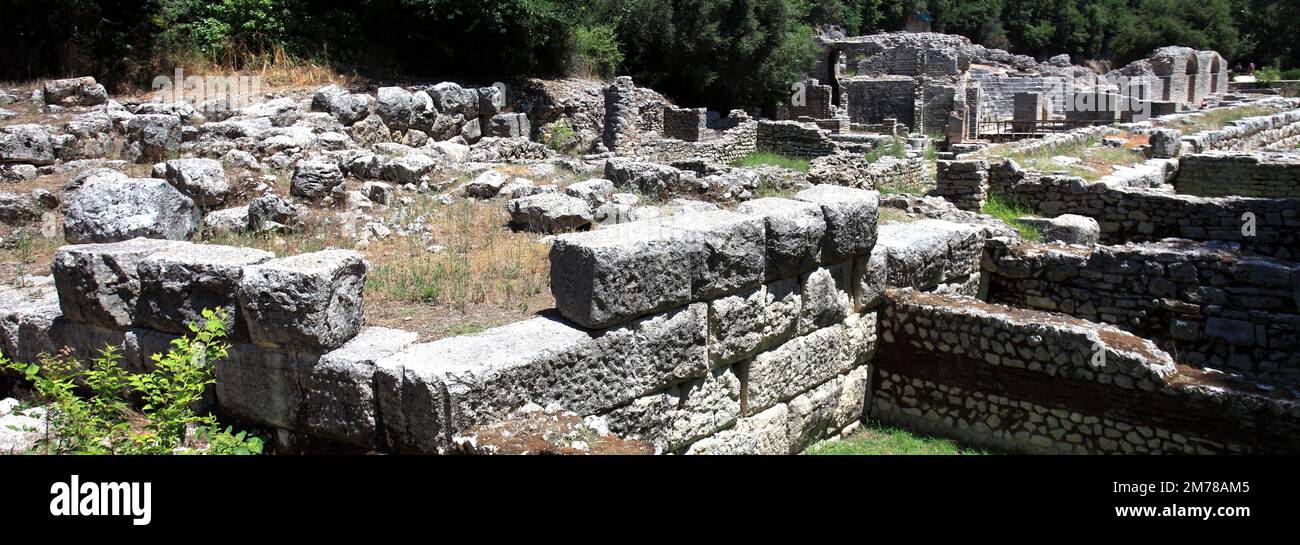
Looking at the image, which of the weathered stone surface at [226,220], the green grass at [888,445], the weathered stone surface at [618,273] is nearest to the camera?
the weathered stone surface at [618,273]

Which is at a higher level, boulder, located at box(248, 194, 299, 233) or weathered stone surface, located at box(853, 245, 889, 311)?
boulder, located at box(248, 194, 299, 233)

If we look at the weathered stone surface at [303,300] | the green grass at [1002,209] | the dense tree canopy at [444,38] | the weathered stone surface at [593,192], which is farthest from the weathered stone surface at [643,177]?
the dense tree canopy at [444,38]

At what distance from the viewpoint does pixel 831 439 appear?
25.1ft

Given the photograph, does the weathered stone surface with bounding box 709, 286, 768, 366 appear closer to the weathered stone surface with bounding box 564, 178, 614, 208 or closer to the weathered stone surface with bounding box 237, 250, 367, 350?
the weathered stone surface with bounding box 237, 250, 367, 350

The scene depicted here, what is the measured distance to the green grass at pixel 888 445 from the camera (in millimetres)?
7398

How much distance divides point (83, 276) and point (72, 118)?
820 centimetres

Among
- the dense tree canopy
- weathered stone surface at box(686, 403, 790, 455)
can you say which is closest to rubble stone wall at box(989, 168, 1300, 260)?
weathered stone surface at box(686, 403, 790, 455)

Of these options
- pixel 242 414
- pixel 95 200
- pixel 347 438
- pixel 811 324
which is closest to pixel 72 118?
pixel 95 200

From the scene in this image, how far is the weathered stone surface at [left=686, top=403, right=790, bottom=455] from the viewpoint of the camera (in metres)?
6.45

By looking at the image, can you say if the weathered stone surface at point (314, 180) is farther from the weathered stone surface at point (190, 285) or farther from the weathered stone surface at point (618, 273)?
the weathered stone surface at point (618, 273)

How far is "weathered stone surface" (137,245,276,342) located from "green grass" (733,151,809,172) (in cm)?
1395

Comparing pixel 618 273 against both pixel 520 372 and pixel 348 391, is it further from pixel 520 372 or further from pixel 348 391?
pixel 348 391

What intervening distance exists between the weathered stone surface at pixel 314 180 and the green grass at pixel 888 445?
5598 millimetres

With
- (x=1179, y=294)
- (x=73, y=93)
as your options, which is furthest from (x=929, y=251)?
(x=73, y=93)
